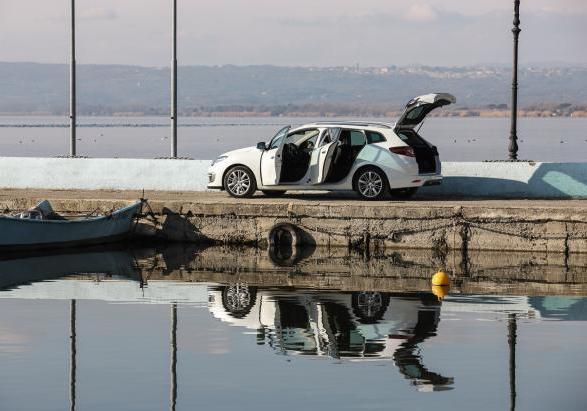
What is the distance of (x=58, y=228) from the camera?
28500mm

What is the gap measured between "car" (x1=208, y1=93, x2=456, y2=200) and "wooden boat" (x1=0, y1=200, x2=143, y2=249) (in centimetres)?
225

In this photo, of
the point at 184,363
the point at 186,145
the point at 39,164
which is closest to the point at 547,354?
the point at 184,363

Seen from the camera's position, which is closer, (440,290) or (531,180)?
(440,290)

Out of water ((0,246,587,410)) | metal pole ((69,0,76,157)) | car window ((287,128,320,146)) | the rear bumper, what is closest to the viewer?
water ((0,246,587,410))

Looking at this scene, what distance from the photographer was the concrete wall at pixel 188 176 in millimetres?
30516

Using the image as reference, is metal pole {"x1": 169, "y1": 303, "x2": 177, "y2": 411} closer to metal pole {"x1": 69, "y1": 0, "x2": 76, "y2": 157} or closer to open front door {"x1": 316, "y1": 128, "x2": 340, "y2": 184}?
open front door {"x1": 316, "y1": 128, "x2": 340, "y2": 184}

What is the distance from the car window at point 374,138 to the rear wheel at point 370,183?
1.75 feet

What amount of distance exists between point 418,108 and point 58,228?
7108 millimetres

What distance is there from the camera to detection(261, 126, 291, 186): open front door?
29734 millimetres

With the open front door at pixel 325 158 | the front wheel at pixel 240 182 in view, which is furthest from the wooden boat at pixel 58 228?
the open front door at pixel 325 158

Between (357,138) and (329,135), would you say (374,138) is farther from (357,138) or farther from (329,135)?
(329,135)

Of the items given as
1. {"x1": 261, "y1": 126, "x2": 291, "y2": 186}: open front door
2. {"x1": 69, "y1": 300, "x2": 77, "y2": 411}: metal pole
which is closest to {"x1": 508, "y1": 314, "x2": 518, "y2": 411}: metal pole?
{"x1": 69, "y1": 300, "x2": 77, "y2": 411}: metal pole

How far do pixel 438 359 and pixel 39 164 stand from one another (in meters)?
17.8

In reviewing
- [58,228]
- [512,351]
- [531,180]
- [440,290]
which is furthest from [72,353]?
[531,180]
